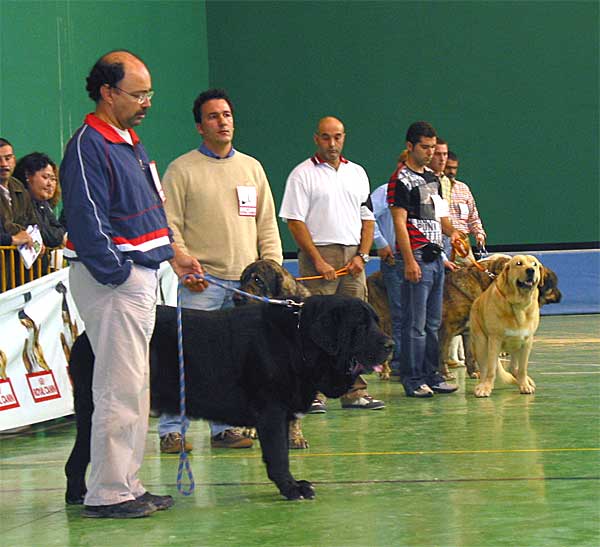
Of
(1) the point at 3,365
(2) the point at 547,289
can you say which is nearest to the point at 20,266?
(1) the point at 3,365

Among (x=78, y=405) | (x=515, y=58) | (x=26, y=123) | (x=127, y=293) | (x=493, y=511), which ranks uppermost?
(x=515, y=58)

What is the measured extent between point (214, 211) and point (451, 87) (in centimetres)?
1001

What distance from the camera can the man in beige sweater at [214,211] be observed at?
214 inches

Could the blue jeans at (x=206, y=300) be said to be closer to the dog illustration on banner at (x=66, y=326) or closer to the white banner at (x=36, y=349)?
the white banner at (x=36, y=349)

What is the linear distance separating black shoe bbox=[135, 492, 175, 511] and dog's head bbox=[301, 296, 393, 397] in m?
0.69

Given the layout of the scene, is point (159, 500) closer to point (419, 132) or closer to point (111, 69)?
point (111, 69)

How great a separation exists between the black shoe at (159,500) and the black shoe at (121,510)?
0.07m

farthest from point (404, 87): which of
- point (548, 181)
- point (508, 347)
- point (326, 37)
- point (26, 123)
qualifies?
point (508, 347)

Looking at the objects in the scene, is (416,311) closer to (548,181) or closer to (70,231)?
(70,231)

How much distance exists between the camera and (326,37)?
49.3 ft

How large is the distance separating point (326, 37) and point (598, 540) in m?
12.2

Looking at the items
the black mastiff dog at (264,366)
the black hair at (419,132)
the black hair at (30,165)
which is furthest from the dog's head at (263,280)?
the black hair at (30,165)

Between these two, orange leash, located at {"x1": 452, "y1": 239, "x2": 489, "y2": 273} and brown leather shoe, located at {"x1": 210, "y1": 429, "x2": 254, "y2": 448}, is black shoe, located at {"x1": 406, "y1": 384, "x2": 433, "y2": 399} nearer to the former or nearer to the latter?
orange leash, located at {"x1": 452, "y1": 239, "x2": 489, "y2": 273}

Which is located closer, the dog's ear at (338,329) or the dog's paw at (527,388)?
the dog's ear at (338,329)
